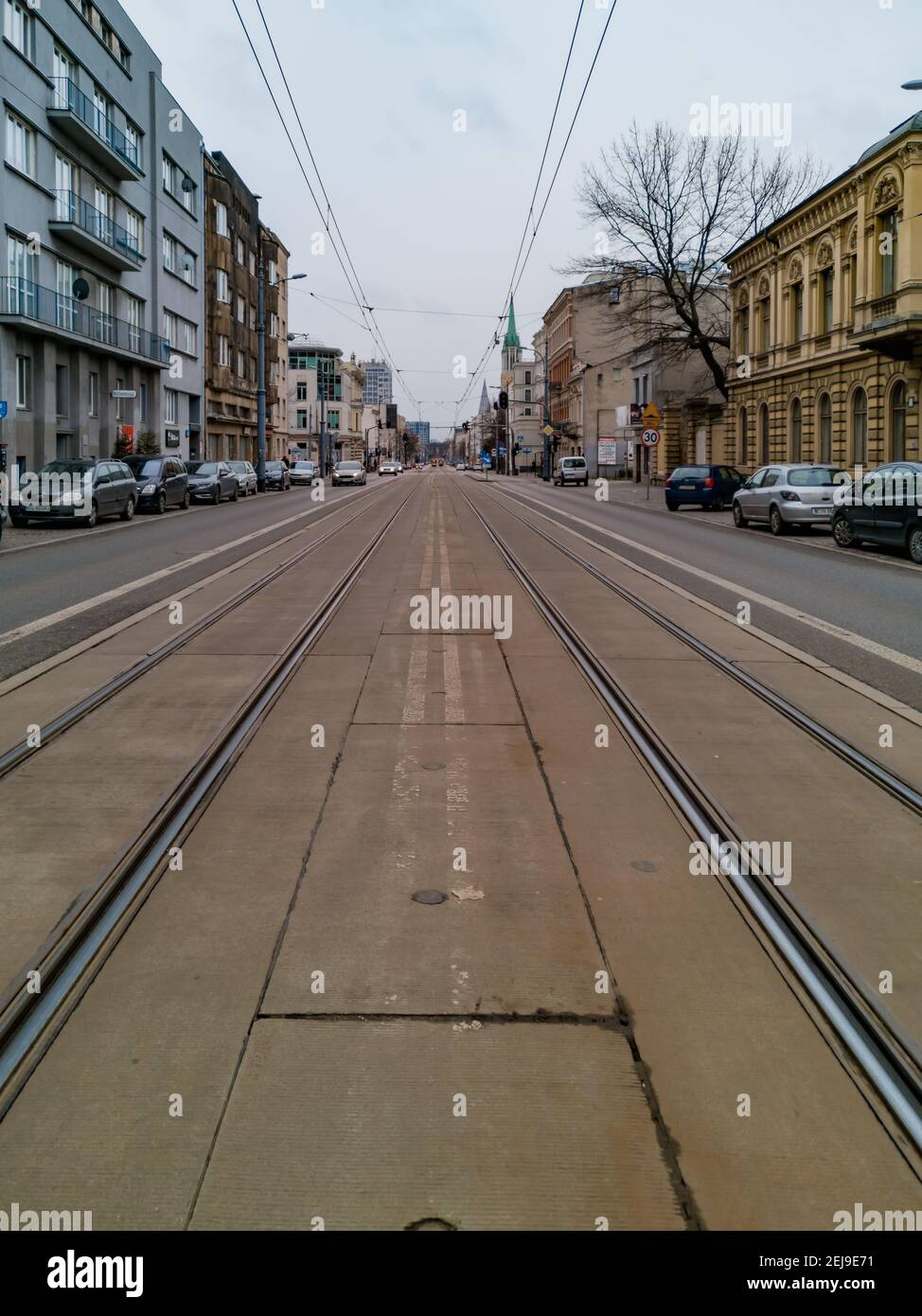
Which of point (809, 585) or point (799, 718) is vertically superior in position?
point (809, 585)

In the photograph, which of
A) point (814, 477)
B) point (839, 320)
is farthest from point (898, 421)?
point (814, 477)

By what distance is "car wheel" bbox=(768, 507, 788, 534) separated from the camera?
26062 mm

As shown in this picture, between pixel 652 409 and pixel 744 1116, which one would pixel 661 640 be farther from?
pixel 652 409

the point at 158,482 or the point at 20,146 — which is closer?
the point at 158,482

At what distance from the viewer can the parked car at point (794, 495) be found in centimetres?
2525

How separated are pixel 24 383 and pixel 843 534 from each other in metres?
26.0

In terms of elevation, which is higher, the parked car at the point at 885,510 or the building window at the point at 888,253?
the building window at the point at 888,253

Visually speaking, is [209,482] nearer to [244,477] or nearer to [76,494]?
[244,477]

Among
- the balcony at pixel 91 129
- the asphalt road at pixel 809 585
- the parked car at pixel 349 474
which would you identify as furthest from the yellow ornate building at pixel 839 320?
the parked car at pixel 349 474

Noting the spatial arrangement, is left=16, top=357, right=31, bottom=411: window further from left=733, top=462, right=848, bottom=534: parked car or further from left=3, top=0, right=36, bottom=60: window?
left=733, top=462, right=848, bottom=534: parked car

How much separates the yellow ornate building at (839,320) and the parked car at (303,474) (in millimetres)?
28664

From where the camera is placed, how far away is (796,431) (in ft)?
136

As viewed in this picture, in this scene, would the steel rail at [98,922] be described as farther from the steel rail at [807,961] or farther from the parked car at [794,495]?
the parked car at [794,495]

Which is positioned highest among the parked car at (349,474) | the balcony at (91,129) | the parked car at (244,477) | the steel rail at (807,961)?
the balcony at (91,129)
